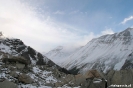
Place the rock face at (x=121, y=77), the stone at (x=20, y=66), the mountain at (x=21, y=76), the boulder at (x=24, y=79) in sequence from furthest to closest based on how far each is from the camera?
the stone at (x=20, y=66)
the boulder at (x=24, y=79)
the mountain at (x=21, y=76)
the rock face at (x=121, y=77)

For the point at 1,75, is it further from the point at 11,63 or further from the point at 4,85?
the point at 11,63

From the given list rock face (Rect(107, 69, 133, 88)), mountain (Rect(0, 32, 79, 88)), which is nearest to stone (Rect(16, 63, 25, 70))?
mountain (Rect(0, 32, 79, 88))

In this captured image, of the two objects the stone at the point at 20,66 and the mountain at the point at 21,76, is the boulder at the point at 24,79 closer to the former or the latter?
the mountain at the point at 21,76

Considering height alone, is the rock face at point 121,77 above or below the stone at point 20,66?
below

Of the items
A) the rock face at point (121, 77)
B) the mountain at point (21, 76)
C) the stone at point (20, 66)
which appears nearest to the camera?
the rock face at point (121, 77)

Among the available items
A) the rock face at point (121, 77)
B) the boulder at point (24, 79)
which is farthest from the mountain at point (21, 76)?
the rock face at point (121, 77)

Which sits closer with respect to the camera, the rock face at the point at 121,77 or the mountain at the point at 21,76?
the rock face at the point at 121,77

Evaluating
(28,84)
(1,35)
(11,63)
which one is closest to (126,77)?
(28,84)

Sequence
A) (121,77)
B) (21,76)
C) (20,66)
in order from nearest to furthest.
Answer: (121,77), (21,76), (20,66)

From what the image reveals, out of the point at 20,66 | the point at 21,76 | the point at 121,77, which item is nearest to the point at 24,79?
the point at 21,76

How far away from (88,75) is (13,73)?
11.9 metres

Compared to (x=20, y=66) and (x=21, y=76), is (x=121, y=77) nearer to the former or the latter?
(x=21, y=76)

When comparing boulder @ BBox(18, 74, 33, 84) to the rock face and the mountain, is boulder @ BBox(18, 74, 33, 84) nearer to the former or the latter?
the mountain

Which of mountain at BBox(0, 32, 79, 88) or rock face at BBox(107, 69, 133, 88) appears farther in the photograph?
mountain at BBox(0, 32, 79, 88)
